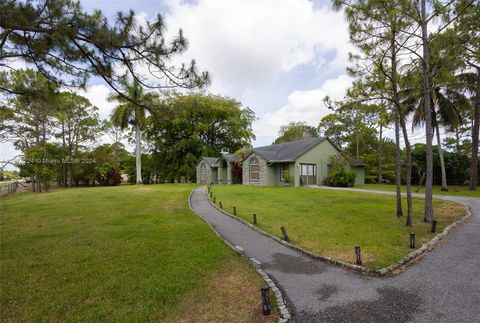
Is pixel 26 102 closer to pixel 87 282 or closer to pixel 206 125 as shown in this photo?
pixel 87 282

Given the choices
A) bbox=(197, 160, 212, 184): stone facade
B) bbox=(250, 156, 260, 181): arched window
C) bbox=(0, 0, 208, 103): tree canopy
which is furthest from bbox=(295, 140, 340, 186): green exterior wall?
bbox=(0, 0, 208, 103): tree canopy

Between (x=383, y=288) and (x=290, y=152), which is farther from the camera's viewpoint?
(x=290, y=152)

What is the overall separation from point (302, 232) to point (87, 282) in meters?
5.71

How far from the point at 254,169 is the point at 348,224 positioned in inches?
656

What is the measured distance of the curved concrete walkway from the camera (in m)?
3.61

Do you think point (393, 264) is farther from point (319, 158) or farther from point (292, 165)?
point (319, 158)

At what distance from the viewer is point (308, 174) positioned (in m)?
23.3

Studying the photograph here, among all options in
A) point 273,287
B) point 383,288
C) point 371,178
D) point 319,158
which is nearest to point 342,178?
point 319,158

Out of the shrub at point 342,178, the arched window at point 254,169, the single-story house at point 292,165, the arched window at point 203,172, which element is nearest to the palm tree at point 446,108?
the shrub at point 342,178

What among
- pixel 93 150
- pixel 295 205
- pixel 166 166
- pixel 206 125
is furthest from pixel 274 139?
pixel 295 205

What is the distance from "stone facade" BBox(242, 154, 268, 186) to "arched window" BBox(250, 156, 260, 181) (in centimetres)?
16

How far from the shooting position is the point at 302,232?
307 inches

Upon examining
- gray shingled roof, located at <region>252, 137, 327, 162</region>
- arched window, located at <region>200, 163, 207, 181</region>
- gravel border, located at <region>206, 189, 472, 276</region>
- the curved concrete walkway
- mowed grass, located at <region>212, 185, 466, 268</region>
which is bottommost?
the curved concrete walkway

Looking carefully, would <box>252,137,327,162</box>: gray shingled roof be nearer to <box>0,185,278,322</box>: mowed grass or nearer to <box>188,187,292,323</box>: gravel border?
<box>0,185,278,322</box>: mowed grass
